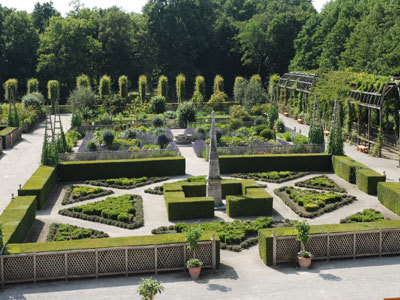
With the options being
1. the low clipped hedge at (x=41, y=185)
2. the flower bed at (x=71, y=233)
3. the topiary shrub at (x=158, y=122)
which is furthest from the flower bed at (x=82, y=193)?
the topiary shrub at (x=158, y=122)

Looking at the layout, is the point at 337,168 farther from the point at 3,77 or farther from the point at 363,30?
the point at 3,77

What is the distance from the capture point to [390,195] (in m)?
24.5

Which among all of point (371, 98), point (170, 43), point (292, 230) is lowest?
point (292, 230)

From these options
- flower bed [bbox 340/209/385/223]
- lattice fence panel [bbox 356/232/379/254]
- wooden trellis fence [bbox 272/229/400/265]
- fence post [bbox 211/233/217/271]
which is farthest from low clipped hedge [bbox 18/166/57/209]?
lattice fence panel [bbox 356/232/379/254]

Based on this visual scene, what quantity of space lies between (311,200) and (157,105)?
117 feet

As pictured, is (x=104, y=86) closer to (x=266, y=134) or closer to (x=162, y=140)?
(x=266, y=134)

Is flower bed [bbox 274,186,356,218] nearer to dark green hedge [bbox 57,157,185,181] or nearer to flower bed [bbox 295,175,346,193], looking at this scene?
flower bed [bbox 295,175,346,193]

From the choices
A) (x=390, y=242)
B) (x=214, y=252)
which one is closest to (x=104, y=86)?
→ (x=214, y=252)

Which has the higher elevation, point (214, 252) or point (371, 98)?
point (371, 98)

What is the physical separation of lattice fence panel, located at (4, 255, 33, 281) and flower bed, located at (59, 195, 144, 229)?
5.77 m

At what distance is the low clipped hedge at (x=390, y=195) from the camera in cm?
2388

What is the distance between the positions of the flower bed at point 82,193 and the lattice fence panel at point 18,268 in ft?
29.0

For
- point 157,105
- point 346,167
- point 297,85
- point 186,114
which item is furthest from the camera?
point 157,105

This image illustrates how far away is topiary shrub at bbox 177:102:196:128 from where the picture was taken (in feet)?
165
